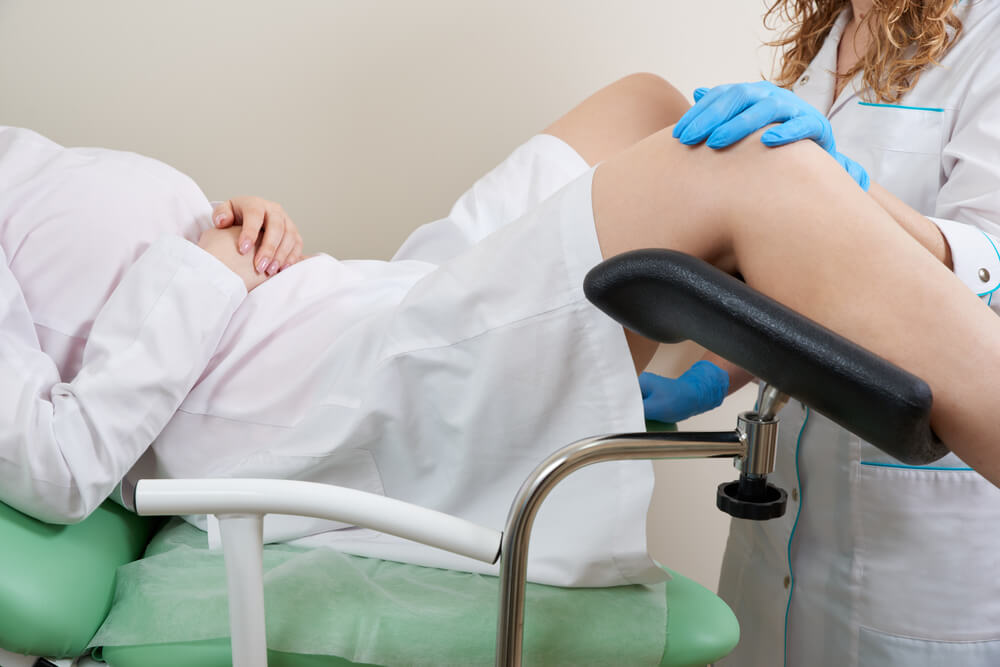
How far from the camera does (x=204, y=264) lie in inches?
35.6

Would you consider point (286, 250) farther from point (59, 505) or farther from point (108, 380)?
point (59, 505)

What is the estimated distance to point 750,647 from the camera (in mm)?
A: 1129

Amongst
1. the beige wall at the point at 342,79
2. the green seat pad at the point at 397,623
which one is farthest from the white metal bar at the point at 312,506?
the beige wall at the point at 342,79

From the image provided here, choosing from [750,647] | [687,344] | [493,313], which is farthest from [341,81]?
[750,647]

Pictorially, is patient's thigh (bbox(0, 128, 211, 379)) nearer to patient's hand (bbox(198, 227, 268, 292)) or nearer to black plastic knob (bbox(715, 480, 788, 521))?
patient's hand (bbox(198, 227, 268, 292))

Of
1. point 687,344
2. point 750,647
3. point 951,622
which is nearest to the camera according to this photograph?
point 951,622

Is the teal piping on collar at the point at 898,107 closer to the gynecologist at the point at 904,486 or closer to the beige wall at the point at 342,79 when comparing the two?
the gynecologist at the point at 904,486

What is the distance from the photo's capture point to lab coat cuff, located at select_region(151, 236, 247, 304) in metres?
0.90

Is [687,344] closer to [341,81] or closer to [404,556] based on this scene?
[404,556]

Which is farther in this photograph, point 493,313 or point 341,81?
point 341,81

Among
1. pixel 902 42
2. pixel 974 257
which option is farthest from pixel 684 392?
pixel 902 42

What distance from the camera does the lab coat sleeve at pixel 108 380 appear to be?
29.0 inches

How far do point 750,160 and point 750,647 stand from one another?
29.7 inches

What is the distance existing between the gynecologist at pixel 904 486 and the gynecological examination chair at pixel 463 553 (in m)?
0.32
